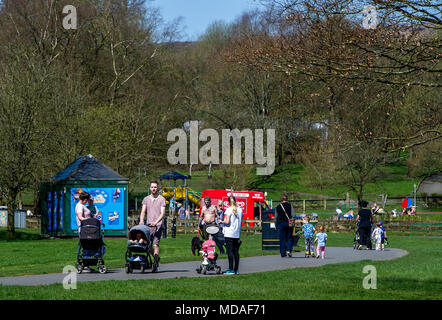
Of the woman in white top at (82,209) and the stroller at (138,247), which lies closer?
the stroller at (138,247)

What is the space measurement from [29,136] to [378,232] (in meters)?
17.4

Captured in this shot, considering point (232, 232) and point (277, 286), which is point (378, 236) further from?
point (277, 286)

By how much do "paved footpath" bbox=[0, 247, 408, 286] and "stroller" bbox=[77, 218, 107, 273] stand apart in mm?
259

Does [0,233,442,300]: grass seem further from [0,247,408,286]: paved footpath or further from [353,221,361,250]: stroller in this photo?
[353,221,361,250]: stroller

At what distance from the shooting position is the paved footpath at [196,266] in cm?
1655

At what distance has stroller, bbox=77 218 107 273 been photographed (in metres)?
18.2

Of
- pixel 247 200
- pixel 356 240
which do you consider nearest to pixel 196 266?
pixel 356 240

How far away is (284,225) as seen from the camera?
974 inches

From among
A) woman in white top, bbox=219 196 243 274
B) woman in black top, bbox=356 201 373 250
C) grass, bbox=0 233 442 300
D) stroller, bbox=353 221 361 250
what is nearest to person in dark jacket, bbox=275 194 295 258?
grass, bbox=0 233 442 300

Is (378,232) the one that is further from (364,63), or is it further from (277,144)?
(277,144)

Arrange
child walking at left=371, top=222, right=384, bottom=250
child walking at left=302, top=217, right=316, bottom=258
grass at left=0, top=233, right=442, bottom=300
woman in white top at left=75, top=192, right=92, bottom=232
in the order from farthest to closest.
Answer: child walking at left=371, top=222, right=384, bottom=250 < child walking at left=302, top=217, right=316, bottom=258 < woman in white top at left=75, top=192, right=92, bottom=232 < grass at left=0, top=233, right=442, bottom=300

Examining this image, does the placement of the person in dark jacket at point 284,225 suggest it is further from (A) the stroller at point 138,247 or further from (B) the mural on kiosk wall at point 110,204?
(B) the mural on kiosk wall at point 110,204

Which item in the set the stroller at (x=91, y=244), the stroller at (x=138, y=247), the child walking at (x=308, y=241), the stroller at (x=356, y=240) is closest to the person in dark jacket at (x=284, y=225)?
the child walking at (x=308, y=241)

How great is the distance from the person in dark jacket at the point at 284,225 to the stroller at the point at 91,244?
308 inches
